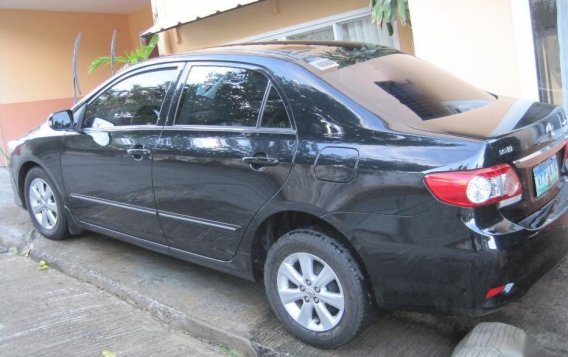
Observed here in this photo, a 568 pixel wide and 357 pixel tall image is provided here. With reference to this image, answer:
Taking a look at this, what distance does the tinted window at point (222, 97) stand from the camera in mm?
3262

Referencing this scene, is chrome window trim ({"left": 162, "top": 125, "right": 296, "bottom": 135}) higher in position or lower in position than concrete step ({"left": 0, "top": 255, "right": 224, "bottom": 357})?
higher

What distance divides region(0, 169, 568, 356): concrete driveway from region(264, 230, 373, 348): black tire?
11 cm

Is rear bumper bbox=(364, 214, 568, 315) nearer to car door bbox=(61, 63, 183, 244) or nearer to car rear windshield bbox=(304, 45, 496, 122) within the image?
car rear windshield bbox=(304, 45, 496, 122)

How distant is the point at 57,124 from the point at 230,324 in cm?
231

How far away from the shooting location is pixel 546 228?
2.72 m

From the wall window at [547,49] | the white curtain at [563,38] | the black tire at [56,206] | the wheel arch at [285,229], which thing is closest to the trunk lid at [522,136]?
the wheel arch at [285,229]

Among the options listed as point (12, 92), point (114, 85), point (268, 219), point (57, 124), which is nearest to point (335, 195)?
point (268, 219)

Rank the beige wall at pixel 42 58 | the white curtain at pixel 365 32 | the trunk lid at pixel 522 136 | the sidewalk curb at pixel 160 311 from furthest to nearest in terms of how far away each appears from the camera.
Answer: the beige wall at pixel 42 58 → the white curtain at pixel 365 32 → the sidewalk curb at pixel 160 311 → the trunk lid at pixel 522 136

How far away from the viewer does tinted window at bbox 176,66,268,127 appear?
326 cm

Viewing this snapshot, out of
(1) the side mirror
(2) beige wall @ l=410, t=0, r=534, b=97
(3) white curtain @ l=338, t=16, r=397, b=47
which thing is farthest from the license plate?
(3) white curtain @ l=338, t=16, r=397, b=47

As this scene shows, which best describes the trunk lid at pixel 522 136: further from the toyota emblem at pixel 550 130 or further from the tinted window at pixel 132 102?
the tinted window at pixel 132 102

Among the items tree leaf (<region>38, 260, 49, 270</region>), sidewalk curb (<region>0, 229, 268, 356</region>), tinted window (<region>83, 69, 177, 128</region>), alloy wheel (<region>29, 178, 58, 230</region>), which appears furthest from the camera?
alloy wheel (<region>29, 178, 58, 230</region>)

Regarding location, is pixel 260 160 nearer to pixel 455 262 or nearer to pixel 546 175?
pixel 455 262

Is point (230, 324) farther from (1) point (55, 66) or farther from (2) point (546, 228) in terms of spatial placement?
(1) point (55, 66)
